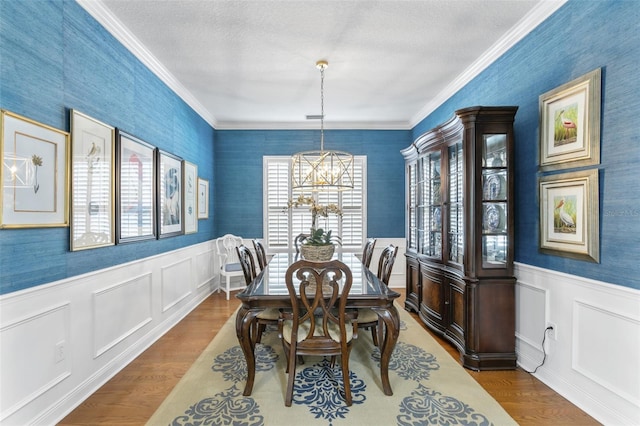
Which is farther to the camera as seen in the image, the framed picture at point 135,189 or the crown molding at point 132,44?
the framed picture at point 135,189

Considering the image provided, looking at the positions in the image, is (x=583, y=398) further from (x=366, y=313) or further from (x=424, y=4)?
(x=424, y=4)

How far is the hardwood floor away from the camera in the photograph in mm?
2027

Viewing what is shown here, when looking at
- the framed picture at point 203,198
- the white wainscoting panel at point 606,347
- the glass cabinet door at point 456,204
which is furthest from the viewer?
the framed picture at point 203,198

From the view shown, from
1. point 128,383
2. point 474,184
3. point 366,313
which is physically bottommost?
point 128,383

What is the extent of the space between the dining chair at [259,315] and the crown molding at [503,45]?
10.2ft

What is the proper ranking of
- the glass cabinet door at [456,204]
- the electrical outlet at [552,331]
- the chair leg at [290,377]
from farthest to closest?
the glass cabinet door at [456,204] < the electrical outlet at [552,331] < the chair leg at [290,377]

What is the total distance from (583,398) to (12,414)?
3.58 meters

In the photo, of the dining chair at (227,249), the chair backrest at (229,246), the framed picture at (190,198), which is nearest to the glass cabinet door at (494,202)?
the framed picture at (190,198)

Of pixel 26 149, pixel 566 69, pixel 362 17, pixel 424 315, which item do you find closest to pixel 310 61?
pixel 362 17

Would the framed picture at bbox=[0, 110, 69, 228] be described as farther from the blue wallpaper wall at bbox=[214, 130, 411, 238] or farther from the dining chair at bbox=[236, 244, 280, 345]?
the blue wallpaper wall at bbox=[214, 130, 411, 238]

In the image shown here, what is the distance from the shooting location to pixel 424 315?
3.62 m

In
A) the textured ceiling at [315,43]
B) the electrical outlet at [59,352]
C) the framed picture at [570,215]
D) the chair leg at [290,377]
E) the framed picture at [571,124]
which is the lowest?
the chair leg at [290,377]

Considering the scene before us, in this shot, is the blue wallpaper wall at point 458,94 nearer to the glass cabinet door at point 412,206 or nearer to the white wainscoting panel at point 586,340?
the white wainscoting panel at point 586,340

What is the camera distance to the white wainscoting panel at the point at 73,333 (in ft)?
5.69
